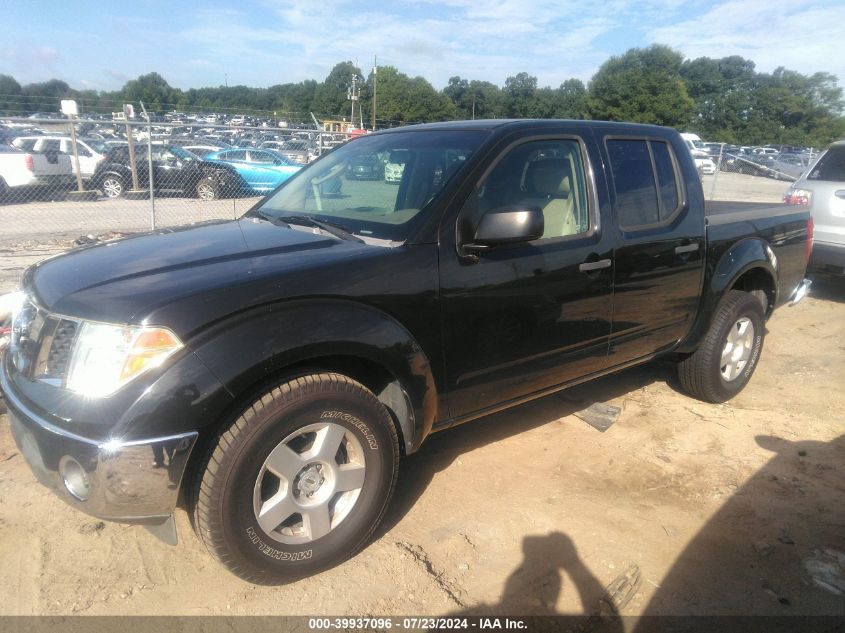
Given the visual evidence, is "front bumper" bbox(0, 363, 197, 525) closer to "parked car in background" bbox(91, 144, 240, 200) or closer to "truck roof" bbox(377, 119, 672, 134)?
"truck roof" bbox(377, 119, 672, 134)

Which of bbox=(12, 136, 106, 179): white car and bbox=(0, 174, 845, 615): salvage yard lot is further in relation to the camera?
bbox=(12, 136, 106, 179): white car

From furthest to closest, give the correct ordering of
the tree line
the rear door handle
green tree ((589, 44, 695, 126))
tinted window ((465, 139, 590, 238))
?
green tree ((589, 44, 695, 126)) < the tree line < the rear door handle < tinted window ((465, 139, 590, 238))

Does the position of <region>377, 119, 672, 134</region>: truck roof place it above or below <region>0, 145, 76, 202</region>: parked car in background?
above

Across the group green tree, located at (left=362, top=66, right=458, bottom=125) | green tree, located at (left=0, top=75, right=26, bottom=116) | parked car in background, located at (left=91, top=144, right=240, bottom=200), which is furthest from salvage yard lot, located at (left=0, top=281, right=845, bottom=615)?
green tree, located at (left=362, top=66, right=458, bottom=125)

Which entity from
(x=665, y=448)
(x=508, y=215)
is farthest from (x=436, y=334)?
(x=665, y=448)

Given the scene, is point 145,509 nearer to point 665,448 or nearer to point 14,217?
point 665,448

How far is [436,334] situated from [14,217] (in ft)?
42.5

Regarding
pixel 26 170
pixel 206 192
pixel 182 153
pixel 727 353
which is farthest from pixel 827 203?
pixel 26 170

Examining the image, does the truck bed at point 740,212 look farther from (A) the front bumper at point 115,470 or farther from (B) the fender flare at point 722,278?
(A) the front bumper at point 115,470

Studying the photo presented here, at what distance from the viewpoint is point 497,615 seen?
2.45 meters

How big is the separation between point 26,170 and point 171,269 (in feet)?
45.4

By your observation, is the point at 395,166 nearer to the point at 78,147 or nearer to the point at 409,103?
the point at 78,147

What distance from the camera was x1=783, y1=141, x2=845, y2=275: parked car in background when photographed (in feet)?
23.3

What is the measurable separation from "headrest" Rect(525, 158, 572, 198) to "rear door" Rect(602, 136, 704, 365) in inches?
11.6
